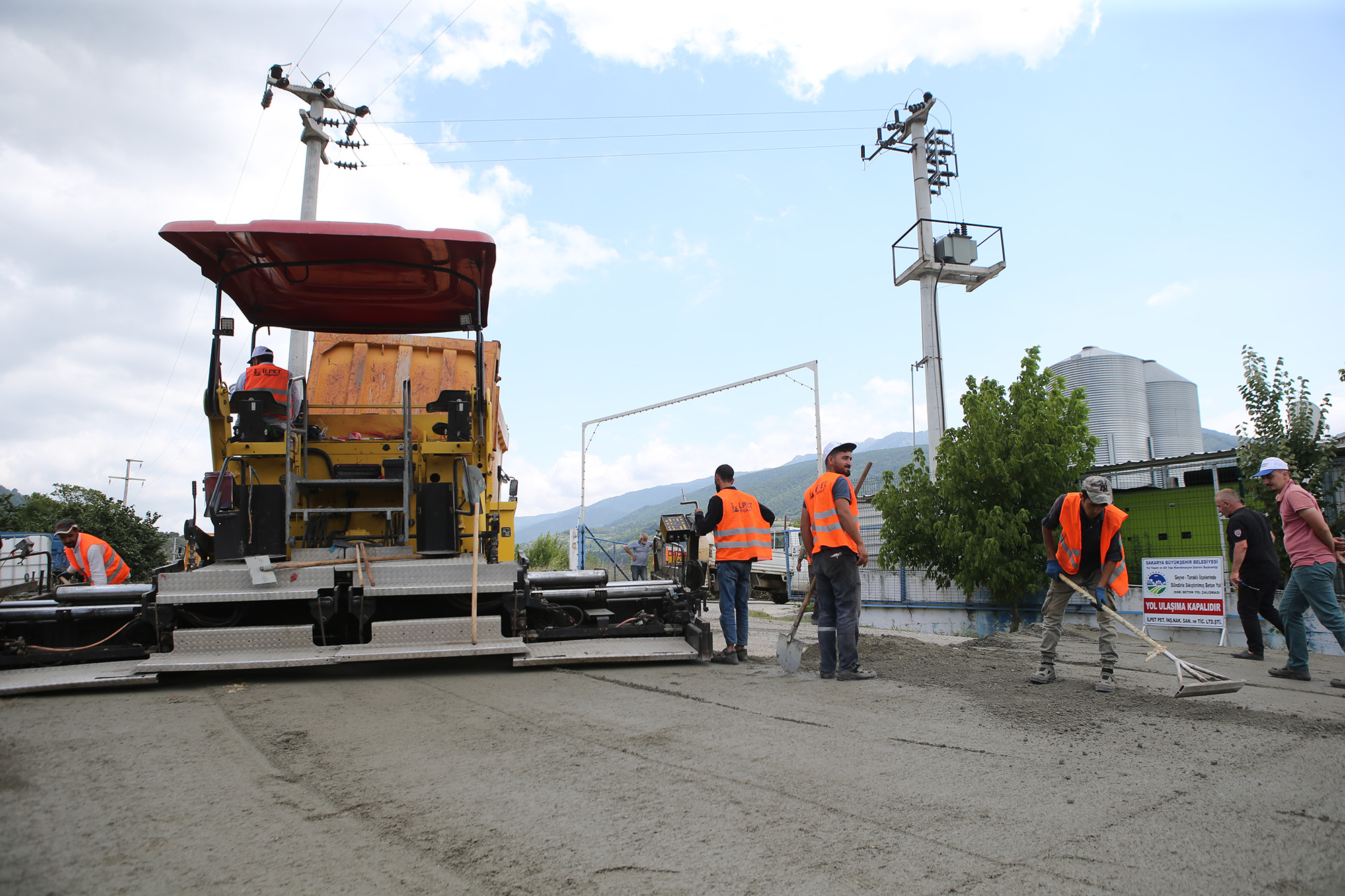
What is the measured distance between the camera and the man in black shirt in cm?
689

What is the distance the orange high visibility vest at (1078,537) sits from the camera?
17.3 feet

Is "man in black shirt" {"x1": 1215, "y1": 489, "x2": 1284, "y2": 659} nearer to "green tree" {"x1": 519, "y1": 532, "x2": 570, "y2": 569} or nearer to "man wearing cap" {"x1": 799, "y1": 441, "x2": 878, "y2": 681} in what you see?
"man wearing cap" {"x1": 799, "y1": 441, "x2": 878, "y2": 681}

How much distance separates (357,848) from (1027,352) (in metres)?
12.0

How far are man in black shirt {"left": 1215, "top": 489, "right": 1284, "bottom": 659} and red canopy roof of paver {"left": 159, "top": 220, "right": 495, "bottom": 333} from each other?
23.2ft

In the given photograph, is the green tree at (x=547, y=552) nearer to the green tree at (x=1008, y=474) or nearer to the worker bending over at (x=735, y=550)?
the green tree at (x=1008, y=474)

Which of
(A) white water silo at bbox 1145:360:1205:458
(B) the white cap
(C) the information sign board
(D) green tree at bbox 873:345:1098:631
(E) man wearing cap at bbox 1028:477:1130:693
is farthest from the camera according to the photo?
(A) white water silo at bbox 1145:360:1205:458

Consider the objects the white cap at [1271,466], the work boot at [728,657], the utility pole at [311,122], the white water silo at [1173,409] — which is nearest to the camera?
the work boot at [728,657]

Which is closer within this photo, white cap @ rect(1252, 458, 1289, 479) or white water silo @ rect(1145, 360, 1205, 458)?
white cap @ rect(1252, 458, 1289, 479)

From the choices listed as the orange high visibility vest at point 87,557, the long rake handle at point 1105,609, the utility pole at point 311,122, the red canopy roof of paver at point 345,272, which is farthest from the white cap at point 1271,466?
the utility pole at point 311,122

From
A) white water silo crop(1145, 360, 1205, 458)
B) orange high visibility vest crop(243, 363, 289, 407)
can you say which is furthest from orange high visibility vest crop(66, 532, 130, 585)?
white water silo crop(1145, 360, 1205, 458)

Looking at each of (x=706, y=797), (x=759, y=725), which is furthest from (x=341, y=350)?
(x=706, y=797)

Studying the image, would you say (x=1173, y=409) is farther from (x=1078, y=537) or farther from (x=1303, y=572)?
(x=1078, y=537)

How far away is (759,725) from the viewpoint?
12.7 feet

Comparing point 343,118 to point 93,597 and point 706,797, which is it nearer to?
point 93,597
